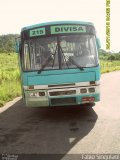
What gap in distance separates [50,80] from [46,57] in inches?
31.1

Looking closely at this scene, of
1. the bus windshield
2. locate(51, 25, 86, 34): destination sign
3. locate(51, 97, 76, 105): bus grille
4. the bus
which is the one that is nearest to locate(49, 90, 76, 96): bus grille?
the bus

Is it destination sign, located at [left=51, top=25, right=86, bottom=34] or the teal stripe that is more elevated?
destination sign, located at [left=51, top=25, right=86, bottom=34]

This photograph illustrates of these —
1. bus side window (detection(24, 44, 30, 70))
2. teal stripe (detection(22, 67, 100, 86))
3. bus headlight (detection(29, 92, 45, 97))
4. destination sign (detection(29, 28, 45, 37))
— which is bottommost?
bus headlight (detection(29, 92, 45, 97))

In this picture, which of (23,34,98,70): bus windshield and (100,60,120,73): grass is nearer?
(23,34,98,70): bus windshield

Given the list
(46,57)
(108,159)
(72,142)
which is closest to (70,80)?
(46,57)

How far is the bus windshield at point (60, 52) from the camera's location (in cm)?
953

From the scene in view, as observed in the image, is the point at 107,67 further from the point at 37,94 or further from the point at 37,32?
the point at 37,94

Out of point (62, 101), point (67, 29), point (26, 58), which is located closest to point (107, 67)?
point (67, 29)

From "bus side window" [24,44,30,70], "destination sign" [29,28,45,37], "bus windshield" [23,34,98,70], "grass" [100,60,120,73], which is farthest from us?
"grass" [100,60,120,73]

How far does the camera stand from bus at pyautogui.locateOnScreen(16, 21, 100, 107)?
9.34m

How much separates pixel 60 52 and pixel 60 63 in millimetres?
362

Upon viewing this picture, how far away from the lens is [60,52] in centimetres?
966

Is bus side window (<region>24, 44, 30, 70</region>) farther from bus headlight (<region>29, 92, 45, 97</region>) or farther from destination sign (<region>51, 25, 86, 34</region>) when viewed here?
destination sign (<region>51, 25, 86, 34</region>)

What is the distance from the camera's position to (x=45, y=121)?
384 inches
